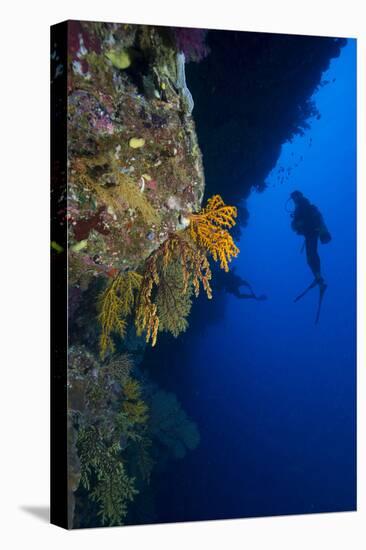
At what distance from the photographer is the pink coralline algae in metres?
7.76

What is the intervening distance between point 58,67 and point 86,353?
1.59m

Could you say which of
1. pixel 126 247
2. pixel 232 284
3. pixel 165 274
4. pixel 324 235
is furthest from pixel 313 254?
pixel 126 247

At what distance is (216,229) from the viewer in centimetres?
789

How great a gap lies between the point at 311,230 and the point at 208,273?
73 centimetres

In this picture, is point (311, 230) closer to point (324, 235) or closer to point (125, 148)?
point (324, 235)

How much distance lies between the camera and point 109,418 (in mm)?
7637

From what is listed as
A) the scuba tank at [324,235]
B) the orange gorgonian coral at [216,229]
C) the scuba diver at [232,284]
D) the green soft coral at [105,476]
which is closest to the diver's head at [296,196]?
the scuba tank at [324,235]

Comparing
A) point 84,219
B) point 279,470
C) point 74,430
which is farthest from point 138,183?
point 279,470

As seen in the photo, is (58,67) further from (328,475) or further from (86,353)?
(328,475)

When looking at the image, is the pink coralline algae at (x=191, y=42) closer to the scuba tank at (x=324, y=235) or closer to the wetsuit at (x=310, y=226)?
the wetsuit at (x=310, y=226)

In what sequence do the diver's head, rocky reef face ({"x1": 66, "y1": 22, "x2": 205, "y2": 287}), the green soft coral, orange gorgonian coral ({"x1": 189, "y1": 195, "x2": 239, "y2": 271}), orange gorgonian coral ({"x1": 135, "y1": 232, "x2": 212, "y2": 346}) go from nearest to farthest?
rocky reef face ({"x1": 66, "y1": 22, "x2": 205, "y2": 287}), the green soft coral, orange gorgonian coral ({"x1": 135, "y1": 232, "x2": 212, "y2": 346}), orange gorgonian coral ({"x1": 189, "y1": 195, "x2": 239, "y2": 271}), the diver's head

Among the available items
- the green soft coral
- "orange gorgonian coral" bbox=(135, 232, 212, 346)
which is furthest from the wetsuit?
the green soft coral

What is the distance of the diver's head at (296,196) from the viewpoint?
319 inches

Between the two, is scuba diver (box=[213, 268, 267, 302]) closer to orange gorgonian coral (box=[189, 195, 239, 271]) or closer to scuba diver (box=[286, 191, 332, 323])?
orange gorgonian coral (box=[189, 195, 239, 271])
